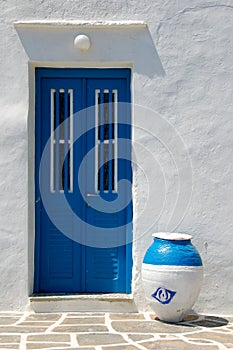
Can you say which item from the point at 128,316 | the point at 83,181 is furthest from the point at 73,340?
the point at 83,181

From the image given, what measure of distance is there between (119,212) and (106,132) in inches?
Result: 38.4

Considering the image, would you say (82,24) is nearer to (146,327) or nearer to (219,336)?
(146,327)

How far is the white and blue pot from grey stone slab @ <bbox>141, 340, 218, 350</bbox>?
25.4 inches

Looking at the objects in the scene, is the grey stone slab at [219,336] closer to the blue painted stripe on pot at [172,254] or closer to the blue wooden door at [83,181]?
the blue painted stripe on pot at [172,254]

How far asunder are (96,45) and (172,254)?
102 inches

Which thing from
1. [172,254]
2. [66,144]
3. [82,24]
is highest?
[82,24]

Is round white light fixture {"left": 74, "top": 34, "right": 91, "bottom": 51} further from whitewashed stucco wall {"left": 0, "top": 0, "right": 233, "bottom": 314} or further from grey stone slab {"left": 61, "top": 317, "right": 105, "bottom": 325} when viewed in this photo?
grey stone slab {"left": 61, "top": 317, "right": 105, "bottom": 325}

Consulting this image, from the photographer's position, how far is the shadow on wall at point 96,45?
23.1 feet

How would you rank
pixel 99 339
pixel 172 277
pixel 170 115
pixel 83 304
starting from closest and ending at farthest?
pixel 99 339
pixel 172 277
pixel 83 304
pixel 170 115

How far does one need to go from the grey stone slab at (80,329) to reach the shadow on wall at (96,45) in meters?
2.91

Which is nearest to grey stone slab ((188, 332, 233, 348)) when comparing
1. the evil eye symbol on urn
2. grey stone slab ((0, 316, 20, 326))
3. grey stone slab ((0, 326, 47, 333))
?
the evil eye symbol on urn

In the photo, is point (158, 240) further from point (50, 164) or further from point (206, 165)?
point (50, 164)

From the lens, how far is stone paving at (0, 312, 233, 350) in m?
5.61

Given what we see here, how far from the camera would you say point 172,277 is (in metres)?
6.28
